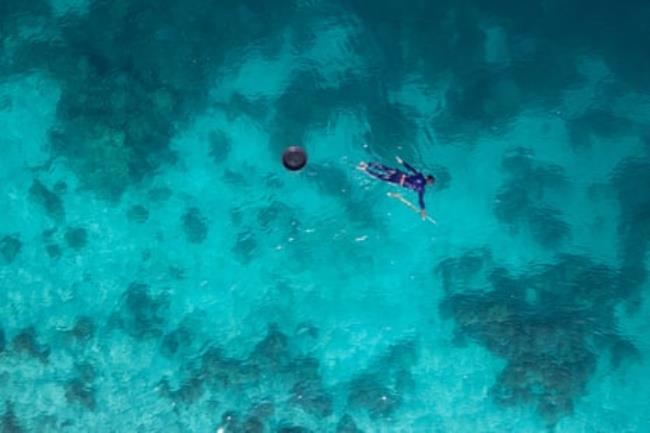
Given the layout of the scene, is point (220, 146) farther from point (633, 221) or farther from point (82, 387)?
point (633, 221)

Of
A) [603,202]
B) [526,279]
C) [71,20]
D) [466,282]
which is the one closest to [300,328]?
[466,282]

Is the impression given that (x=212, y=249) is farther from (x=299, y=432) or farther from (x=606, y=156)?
(x=606, y=156)

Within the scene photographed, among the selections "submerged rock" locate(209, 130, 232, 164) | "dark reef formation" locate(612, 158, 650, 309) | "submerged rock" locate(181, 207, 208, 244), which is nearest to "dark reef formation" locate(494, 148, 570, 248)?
"dark reef formation" locate(612, 158, 650, 309)

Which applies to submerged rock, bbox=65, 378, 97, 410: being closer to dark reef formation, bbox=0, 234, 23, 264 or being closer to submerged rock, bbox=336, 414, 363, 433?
dark reef formation, bbox=0, 234, 23, 264

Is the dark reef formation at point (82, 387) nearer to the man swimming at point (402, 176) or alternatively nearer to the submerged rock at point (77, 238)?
the submerged rock at point (77, 238)

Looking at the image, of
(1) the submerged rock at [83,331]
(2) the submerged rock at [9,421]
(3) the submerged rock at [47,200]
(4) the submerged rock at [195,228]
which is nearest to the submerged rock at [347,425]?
(4) the submerged rock at [195,228]

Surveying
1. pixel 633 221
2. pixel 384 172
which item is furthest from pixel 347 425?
pixel 633 221
